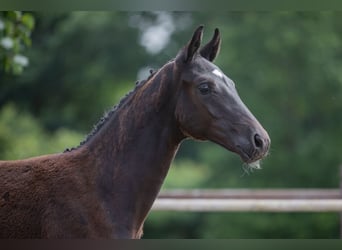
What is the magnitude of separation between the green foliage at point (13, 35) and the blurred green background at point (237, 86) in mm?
5848

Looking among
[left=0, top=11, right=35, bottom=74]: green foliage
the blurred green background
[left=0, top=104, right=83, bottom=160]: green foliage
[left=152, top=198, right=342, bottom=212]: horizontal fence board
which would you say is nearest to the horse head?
[left=0, top=11, right=35, bottom=74]: green foliage

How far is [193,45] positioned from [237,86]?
26.2ft

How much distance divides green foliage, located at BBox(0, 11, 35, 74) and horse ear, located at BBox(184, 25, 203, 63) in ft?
3.71

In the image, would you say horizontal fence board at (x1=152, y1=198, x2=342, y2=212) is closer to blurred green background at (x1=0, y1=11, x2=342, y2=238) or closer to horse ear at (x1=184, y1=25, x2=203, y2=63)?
horse ear at (x1=184, y1=25, x2=203, y2=63)

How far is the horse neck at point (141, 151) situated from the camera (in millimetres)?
2721

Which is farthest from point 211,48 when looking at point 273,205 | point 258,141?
point 273,205

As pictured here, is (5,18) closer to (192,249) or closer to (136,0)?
(136,0)

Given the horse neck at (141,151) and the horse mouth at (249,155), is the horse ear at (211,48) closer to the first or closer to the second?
the horse neck at (141,151)

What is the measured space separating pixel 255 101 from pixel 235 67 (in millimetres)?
723

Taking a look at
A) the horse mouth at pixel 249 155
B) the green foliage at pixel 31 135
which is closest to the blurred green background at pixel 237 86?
the green foliage at pixel 31 135

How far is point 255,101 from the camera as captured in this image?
10.5m

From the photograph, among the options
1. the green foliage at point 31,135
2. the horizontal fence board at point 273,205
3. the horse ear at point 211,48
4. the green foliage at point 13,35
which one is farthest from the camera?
the green foliage at point 31,135

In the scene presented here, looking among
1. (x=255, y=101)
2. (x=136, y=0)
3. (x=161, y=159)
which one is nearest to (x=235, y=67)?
(x=255, y=101)

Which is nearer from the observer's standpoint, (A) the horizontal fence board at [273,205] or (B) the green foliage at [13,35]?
(B) the green foliage at [13,35]
